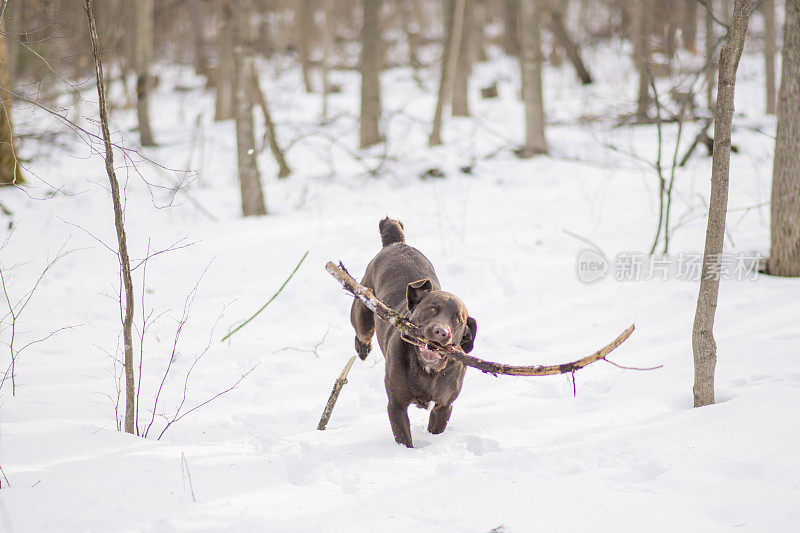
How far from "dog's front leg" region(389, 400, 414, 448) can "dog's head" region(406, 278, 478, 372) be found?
1.01 feet

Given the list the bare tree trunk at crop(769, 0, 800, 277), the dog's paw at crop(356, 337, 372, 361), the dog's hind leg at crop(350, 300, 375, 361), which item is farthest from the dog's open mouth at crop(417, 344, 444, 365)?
the bare tree trunk at crop(769, 0, 800, 277)

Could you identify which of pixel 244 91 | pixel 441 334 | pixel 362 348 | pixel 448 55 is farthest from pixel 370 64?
pixel 441 334

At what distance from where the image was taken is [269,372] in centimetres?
516

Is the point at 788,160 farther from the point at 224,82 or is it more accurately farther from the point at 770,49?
the point at 224,82

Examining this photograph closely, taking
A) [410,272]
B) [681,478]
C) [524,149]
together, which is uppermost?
[524,149]

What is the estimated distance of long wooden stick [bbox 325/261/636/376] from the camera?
3.08m

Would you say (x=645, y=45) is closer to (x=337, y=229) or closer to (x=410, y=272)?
(x=337, y=229)

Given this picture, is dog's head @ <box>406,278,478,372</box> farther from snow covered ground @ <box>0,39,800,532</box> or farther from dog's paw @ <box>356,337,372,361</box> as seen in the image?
dog's paw @ <box>356,337,372,361</box>

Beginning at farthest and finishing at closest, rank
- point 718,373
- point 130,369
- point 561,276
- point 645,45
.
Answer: point 645,45
point 561,276
point 718,373
point 130,369

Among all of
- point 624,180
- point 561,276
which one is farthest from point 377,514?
point 624,180

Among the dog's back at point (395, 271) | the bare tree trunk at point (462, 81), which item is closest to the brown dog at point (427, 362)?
the dog's back at point (395, 271)

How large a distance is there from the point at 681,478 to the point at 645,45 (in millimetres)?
11001

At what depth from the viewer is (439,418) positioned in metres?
3.99

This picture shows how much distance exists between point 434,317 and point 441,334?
1.01 ft
